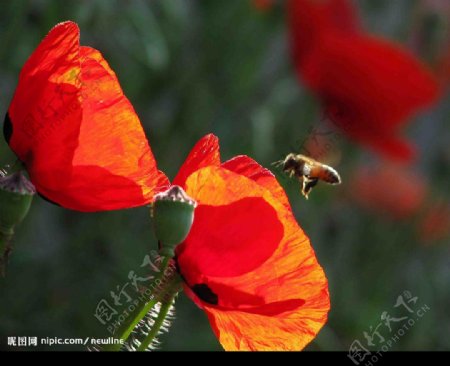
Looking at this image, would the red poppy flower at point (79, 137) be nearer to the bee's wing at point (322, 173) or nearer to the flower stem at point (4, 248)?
the flower stem at point (4, 248)

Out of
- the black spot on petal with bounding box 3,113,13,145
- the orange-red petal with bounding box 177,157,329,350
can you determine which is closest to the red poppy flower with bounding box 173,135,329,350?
the orange-red petal with bounding box 177,157,329,350

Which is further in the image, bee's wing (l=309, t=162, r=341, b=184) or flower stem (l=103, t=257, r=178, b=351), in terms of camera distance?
bee's wing (l=309, t=162, r=341, b=184)

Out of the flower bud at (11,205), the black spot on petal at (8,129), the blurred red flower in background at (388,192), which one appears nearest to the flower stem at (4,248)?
the flower bud at (11,205)

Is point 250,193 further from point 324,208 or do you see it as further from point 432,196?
point 432,196

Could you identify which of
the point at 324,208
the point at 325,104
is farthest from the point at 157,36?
the point at 324,208

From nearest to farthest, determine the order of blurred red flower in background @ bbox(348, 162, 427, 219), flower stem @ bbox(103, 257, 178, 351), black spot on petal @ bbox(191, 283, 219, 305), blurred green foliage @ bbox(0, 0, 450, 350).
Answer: flower stem @ bbox(103, 257, 178, 351) < black spot on petal @ bbox(191, 283, 219, 305) < blurred green foliage @ bbox(0, 0, 450, 350) < blurred red flower in background @ bbox(348, 162, 427, 219)

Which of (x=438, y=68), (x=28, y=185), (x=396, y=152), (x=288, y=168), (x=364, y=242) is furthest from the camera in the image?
(x=364, y=242)

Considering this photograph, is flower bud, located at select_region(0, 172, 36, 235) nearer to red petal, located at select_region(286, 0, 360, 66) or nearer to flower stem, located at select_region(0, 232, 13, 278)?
flower stem, located at select_region(0, 232, 13, 278)

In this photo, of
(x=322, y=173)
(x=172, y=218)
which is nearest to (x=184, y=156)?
(x=322, y=173)
